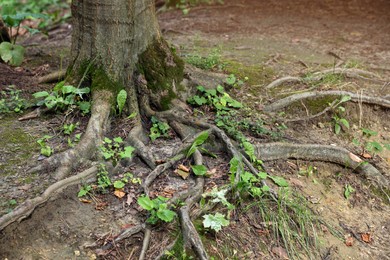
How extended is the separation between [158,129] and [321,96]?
7.45 ft

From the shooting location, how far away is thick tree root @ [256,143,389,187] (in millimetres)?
4836

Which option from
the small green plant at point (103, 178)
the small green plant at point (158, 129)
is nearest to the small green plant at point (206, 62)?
the small green plant at point (158, 129)

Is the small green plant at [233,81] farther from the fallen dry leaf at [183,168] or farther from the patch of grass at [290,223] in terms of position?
the patch of grass at [290,223]

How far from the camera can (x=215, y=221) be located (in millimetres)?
3578

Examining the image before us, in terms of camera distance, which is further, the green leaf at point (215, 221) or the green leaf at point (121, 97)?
the green leaf at point (121, 97)

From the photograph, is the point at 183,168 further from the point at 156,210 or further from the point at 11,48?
the point at 11,48

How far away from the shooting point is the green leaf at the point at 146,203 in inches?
136

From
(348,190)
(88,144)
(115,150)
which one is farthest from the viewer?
(348,190)

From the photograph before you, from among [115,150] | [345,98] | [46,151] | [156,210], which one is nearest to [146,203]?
[156,210]

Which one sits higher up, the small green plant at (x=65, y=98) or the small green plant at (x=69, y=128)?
the small green plant at (x=65, y=98)

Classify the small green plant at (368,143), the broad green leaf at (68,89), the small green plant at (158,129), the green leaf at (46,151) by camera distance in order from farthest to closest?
the small green plant at (368,143) → the small green plant at (158,129) → the broad green leaf at (68,89) → the green leaf at (46,151)

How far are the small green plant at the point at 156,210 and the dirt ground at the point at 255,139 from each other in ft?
0.40

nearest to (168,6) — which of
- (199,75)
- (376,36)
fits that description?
(376,36)

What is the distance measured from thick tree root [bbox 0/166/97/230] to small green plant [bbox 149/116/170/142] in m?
0.85
